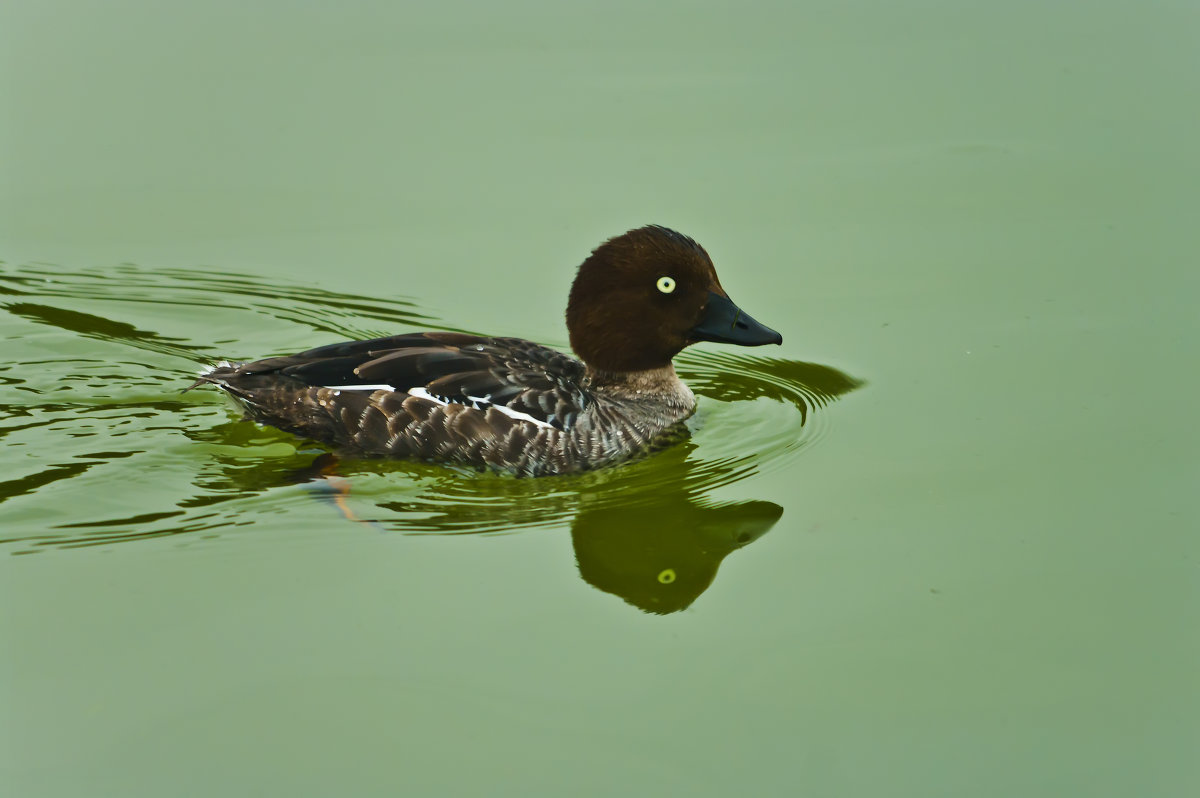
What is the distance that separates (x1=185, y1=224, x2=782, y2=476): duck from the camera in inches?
291

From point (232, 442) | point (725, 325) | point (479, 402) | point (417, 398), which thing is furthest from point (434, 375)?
point (725, 325)

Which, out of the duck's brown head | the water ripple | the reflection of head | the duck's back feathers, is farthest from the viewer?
the duck's brown head

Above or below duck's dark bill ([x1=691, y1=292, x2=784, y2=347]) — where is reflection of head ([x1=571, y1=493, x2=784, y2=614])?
below

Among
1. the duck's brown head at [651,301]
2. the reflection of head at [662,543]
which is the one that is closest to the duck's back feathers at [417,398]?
the duck's brown head at [651,301]

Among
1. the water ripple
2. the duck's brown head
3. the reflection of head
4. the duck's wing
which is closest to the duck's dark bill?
the duck's brown head

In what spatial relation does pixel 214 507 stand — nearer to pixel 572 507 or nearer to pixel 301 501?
pixel 301 501

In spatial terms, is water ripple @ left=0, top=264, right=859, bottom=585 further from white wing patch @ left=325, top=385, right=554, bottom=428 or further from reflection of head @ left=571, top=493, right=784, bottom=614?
white wing patch @ left=325, top=385, right=554, bottom=428

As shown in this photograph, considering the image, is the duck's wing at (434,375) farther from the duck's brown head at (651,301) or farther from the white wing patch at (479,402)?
the duck's brown head at (651,301)

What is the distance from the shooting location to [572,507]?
22.9 ft

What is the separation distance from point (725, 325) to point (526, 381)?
1156mm

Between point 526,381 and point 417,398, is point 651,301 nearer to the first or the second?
point 526,381

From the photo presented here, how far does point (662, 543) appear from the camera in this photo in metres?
6.65

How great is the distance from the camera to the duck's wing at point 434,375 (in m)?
7.43

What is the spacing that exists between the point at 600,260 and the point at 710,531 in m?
1.75
